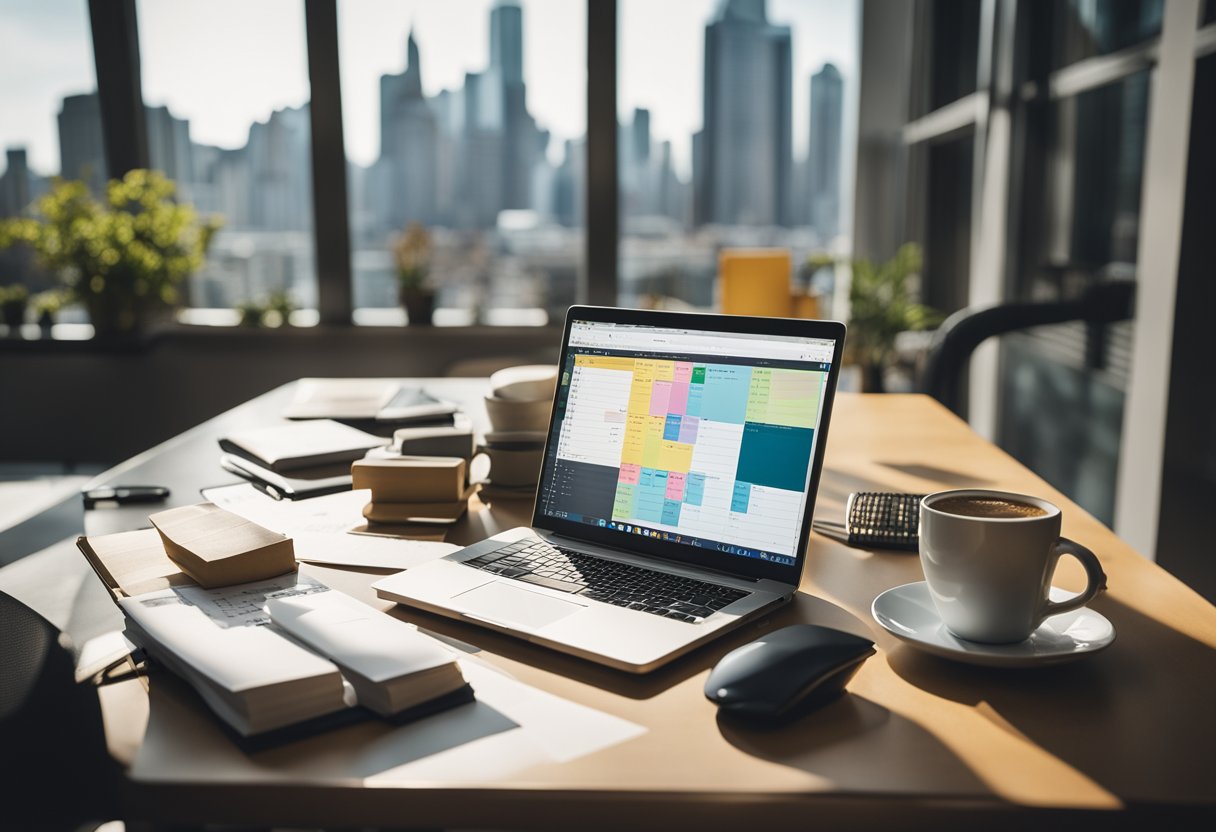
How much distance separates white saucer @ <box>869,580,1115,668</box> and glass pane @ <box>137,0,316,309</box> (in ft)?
13.5

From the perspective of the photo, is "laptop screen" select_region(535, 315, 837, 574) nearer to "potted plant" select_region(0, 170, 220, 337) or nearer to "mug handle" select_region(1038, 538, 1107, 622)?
"mug handle" select_region(1038, 538, 1107, 622)

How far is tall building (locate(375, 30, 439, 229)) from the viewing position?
15.2 feet

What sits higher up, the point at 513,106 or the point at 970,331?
the point at 513,106

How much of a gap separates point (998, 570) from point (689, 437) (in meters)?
0.38

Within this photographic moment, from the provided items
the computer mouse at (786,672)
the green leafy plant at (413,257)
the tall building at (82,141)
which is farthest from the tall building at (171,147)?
the computer mouse at (786,672)

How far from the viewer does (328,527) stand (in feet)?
4.24

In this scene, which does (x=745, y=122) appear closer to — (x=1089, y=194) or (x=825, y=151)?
(x=825, y=151)

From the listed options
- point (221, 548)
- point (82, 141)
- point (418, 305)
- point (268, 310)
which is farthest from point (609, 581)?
point (82, 141)

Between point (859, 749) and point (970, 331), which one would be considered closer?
point (859, 749)

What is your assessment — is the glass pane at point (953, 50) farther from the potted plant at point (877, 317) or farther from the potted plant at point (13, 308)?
the potted plant at point (13, 308)

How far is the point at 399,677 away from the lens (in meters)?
0.76

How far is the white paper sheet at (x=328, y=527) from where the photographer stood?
1.16m

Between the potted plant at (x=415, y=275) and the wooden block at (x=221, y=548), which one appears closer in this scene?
the wooden block at (x=221, y=548)

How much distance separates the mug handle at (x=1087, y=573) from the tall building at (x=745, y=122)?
13.3 ft
